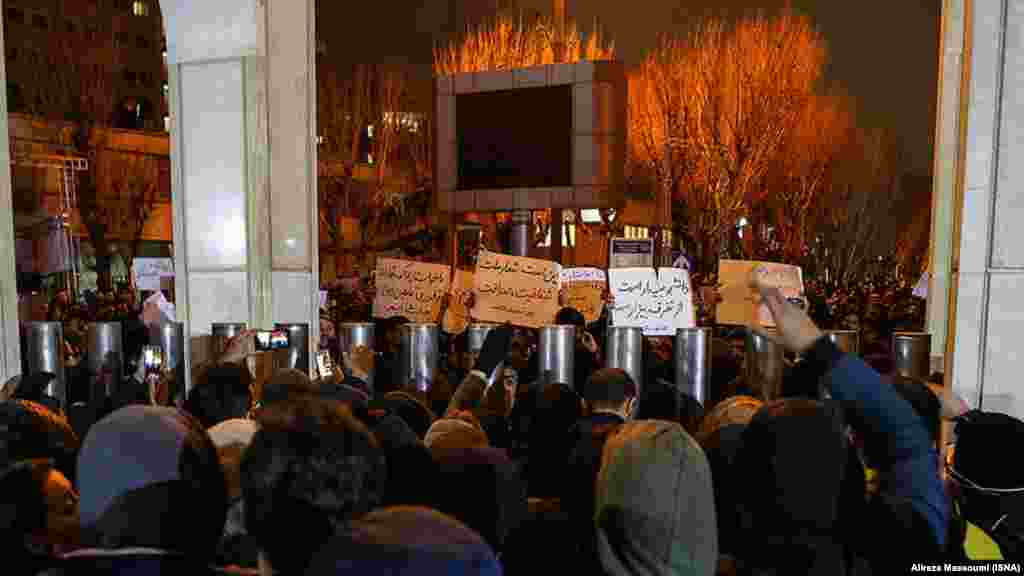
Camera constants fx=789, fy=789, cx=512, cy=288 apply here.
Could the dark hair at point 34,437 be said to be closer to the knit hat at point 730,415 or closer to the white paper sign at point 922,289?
the knit hat at point 730,415

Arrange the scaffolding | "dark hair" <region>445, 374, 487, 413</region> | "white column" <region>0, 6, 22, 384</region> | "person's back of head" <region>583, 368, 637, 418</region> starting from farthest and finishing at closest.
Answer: the scaffolding → "white column" <region>0, 6, 22, 384</region> → "dark hair" <region>445, 374, 487, 413</region> → "person's back of head" <region>583, 368, 637, 418</region>

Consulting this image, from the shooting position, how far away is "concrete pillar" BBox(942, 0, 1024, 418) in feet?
15.9

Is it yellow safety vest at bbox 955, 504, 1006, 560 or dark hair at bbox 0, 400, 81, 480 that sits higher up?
dark hair at bbox 0, 400, 81, 480

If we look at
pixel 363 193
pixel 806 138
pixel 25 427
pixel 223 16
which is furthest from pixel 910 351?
pixel 363 193

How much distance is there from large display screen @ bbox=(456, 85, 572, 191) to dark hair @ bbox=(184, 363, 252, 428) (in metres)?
15.9

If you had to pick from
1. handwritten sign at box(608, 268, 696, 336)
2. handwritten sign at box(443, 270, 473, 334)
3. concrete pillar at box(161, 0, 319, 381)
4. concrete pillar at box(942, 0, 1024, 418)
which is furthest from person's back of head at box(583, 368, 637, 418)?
handwritten sign at box(443, 270, 473, 334)

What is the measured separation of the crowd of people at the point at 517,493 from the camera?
1597mm

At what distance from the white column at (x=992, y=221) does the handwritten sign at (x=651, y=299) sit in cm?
187

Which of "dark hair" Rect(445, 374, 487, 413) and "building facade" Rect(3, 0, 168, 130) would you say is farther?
"building facade" Rect(3, 0, 168, 130)

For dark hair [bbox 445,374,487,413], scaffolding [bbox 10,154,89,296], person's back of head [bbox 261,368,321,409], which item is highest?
scaffolding [bbox 10,154,89,296]

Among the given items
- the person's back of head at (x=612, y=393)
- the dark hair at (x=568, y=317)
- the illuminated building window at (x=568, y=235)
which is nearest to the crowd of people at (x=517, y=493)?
the person's back of head at (x=612, y=393)

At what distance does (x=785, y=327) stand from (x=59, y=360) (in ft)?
20.5

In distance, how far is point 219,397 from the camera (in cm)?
360

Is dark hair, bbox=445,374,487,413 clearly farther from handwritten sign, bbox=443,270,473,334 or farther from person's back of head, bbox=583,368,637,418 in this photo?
handwritten sign, bbox=443,270,473,334
